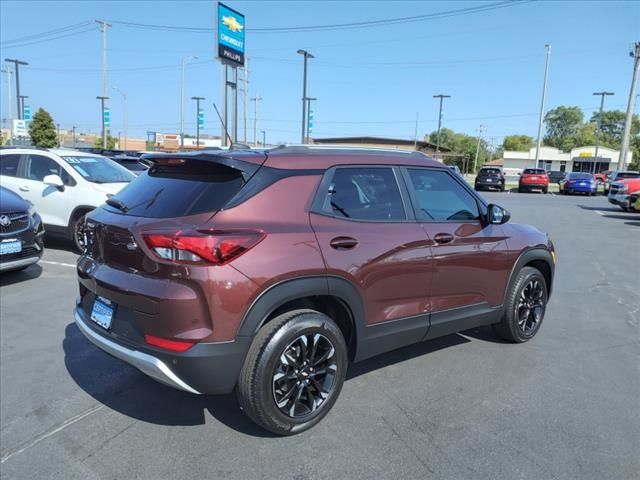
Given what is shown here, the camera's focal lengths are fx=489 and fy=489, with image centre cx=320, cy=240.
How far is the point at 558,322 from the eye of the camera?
5309 mm

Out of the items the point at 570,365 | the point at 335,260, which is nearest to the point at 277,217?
the point at 335,260

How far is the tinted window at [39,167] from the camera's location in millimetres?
8703

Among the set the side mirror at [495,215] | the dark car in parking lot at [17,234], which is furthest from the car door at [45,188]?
the side mirror at [495,215]

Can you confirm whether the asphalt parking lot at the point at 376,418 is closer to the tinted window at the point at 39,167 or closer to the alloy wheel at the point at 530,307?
the alloy wheel at the point at 530,307

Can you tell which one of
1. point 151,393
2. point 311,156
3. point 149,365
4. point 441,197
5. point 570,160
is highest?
point 570,160

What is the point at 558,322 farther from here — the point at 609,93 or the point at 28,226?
the point at 609,93

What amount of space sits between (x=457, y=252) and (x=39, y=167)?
812 cm

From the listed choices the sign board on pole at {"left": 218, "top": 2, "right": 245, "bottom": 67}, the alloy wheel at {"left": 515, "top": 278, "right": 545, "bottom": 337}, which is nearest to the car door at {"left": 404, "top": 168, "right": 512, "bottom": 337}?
the alloy wheel at {"left": 515, "top": 278, "right": 545, "bottom": 337}

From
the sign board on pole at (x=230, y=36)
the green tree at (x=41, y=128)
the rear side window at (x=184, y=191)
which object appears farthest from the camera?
the green tree at (x=41, y=128)

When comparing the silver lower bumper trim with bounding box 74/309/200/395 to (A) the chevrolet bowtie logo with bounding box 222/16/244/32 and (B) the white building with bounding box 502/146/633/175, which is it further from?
(B) the white building with bounding box 502/146/633/175

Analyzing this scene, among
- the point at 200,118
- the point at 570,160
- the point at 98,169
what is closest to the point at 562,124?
the point at 570,160

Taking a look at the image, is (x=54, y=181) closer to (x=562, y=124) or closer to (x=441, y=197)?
(x=441, y=197)

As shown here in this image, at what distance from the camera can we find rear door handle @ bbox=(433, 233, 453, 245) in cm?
365

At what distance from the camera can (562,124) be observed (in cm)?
13400
